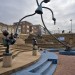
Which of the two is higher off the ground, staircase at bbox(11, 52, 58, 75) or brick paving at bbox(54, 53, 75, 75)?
staircase at bbox(11, 52, 58, 75)

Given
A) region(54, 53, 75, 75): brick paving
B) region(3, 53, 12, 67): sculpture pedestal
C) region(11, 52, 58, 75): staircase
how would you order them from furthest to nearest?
region(54, 53, 75, 75): brick paving
region(3, 53, 12, 67): sculpture pedestal
region(11, 52, 58, 75): staircase

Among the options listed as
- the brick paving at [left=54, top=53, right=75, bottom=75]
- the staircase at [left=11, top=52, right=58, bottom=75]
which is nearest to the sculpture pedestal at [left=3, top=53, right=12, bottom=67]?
the staircase at [left=11, top=52, right=58, bottom=75]

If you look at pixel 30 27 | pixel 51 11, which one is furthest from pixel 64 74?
pixel 30 27

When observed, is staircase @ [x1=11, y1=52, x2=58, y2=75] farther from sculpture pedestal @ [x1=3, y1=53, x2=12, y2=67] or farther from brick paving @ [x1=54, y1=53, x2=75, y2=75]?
sculpture pedestal @ [x1=3, y1=53, x2=12, y2=67]

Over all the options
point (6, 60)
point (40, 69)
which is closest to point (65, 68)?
point (40, 69)

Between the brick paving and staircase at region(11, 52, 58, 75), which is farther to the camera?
the brick paving

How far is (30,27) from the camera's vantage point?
7444 cm

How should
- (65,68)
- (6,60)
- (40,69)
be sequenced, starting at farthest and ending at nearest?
(65,68) < (40,69) < (6,60)

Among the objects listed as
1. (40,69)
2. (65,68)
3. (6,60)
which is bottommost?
(65,68)

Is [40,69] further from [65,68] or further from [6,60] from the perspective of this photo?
[65,68]

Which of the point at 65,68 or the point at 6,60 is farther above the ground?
the point at 6,60

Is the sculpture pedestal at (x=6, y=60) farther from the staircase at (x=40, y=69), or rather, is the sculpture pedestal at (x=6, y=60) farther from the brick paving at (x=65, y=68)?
the brick paving at (x=65, y=68)

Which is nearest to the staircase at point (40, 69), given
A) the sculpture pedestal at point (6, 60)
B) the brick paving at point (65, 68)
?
the brick paving at point (65, 68)

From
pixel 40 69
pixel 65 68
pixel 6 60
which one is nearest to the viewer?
pixel 6 60
